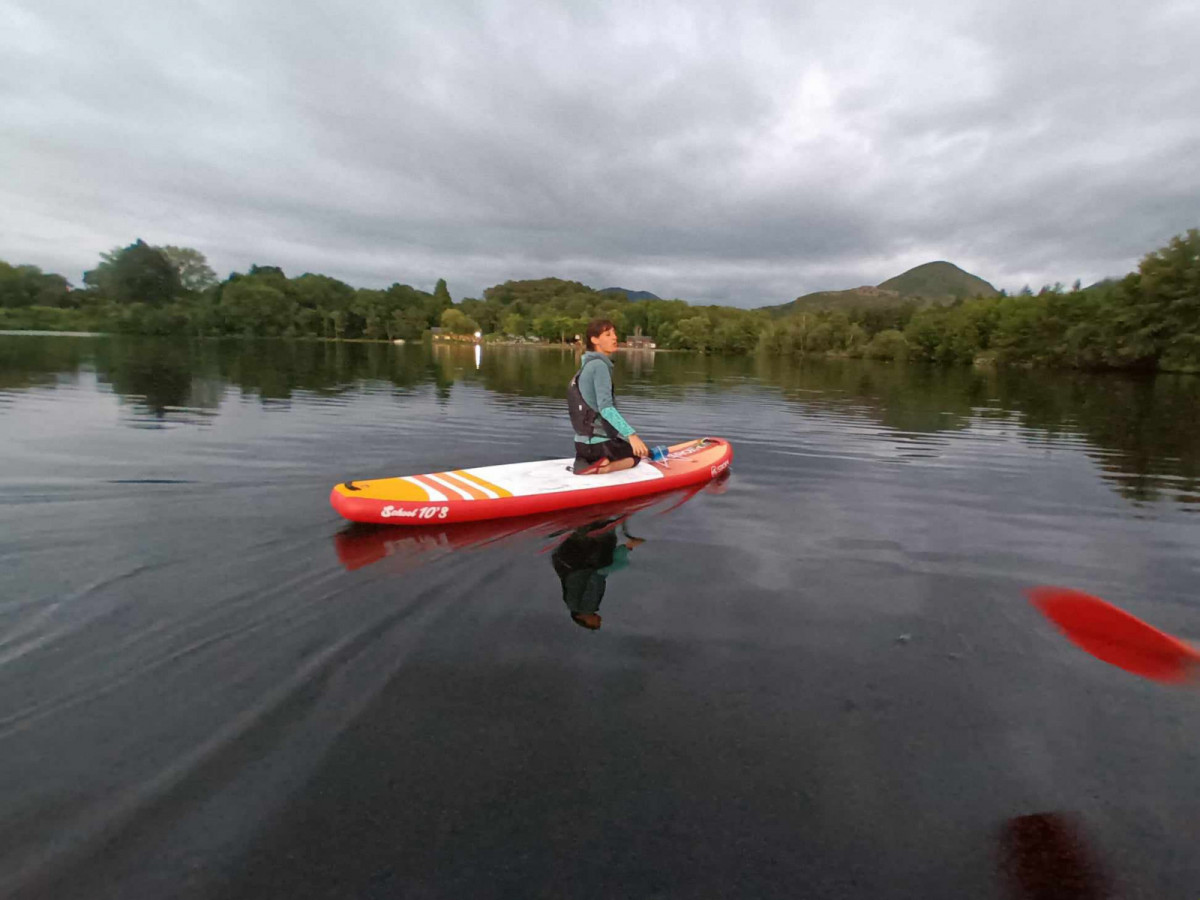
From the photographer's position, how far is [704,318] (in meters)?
151

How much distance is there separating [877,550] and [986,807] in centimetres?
431

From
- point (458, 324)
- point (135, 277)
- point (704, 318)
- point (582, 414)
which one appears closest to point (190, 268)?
point (135, 277)

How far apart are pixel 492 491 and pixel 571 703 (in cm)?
420

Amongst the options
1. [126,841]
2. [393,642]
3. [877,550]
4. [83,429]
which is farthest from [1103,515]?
[83,429]

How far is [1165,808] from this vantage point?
338 centimetres

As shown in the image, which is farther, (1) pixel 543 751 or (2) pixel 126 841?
(1) pixel 543 751

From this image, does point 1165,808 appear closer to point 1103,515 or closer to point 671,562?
point 671,562

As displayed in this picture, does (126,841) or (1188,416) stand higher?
(1188,416)

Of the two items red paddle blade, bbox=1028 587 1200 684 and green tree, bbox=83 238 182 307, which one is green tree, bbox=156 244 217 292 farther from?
red paddle blade, bbox=1028 587 1200 684

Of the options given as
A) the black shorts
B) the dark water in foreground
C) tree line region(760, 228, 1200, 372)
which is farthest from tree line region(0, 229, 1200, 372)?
the dark water in foreground

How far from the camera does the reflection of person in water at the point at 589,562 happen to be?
5.60 metres

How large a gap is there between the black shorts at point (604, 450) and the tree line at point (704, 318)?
5603 centimetres

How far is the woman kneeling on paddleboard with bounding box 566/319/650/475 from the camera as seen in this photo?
8.64 meters

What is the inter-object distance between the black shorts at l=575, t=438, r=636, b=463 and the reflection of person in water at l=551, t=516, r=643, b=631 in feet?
4.12
